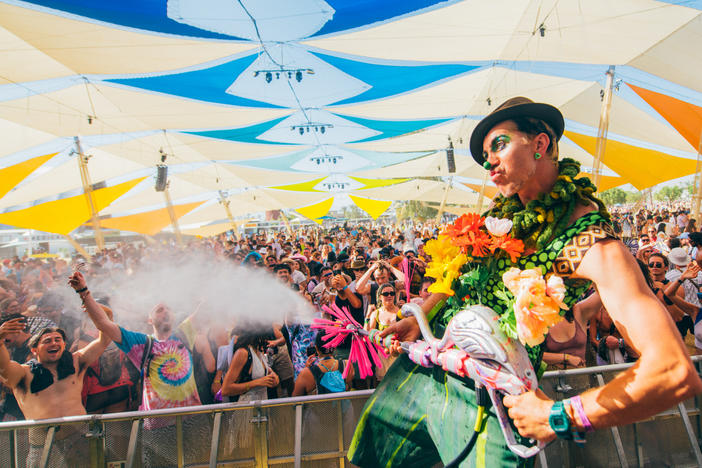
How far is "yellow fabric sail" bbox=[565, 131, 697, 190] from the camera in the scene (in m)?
12.4

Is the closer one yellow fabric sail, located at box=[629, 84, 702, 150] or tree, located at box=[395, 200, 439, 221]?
yellow fabric sail, located at box=[629, 84, 702, 150]

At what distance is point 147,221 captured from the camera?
22531mm

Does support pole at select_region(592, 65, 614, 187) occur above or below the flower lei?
above

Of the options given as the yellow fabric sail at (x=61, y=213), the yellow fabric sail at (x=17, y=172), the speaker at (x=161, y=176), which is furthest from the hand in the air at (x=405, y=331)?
the yellow fabric sail at (x=61, y=213)

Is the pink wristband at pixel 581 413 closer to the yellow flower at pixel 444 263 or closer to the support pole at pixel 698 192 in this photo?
the yellow flower at pixel 444 263

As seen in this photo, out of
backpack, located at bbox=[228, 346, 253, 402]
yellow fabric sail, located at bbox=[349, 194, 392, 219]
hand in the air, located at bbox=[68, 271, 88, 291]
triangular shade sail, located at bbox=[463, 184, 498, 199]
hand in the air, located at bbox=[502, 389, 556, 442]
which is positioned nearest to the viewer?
hand in the air, located at bbox=[502, 389, 556, 442]

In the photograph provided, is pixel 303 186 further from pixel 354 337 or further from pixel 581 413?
pixel 581 413

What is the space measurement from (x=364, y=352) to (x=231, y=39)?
22.7ft

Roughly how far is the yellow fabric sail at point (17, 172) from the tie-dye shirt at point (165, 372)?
11320 millimetres

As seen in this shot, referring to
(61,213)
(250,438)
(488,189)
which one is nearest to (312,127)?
(61,213)

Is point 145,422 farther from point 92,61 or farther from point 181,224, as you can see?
point 181,224

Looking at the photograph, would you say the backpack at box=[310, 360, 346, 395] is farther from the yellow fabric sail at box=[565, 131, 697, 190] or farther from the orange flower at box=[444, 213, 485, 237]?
the yellow fabric sail at box=[565, 131, 697, 190]

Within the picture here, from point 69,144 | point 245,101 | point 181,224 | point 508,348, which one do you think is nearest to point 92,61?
point 245,101

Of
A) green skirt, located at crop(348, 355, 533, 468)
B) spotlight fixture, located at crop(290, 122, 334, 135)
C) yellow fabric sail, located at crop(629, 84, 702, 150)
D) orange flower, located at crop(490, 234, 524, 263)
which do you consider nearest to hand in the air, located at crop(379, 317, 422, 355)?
green skirt, located at crop(348, 355, 533, 468)
